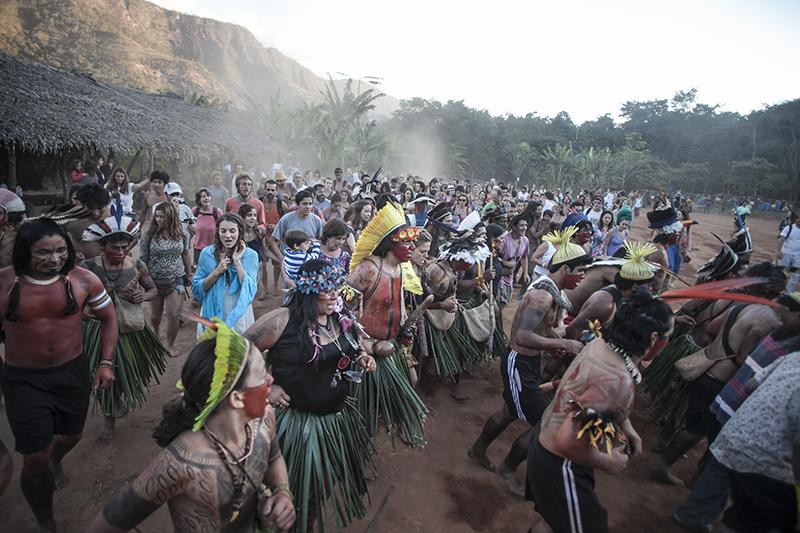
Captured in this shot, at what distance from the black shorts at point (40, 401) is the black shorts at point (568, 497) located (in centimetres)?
307

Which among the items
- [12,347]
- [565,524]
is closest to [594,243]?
[565,524]

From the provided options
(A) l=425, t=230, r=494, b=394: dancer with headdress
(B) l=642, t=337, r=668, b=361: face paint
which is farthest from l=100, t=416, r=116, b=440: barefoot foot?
(B) l=642, t=337, r=668, b=361: face paint

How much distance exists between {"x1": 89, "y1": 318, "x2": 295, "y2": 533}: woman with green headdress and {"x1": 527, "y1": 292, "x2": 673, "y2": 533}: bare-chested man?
59.4 inches

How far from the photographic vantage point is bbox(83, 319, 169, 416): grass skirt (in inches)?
142

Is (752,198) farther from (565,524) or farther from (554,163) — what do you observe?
(565,524)

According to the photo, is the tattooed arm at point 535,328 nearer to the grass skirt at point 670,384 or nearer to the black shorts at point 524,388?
the black shorts at point 524,388

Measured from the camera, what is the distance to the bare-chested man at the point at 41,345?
249 centimetres

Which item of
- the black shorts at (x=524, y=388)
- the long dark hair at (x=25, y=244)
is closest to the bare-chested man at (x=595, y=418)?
the black shorts at (x=524, y=388)

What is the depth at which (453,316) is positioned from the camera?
15.4 feet

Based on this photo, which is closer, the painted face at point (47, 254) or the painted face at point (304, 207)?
the painted face at point (47, 254)

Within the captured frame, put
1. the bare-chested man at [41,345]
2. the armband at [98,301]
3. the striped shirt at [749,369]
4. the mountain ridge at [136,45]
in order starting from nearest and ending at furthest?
the bare-chested man at [41,345] → the striped shirt at [749,369] → the armband at [98,301] → the mountain ridge at [136,45]

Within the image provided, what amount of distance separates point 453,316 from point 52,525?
3692 mm

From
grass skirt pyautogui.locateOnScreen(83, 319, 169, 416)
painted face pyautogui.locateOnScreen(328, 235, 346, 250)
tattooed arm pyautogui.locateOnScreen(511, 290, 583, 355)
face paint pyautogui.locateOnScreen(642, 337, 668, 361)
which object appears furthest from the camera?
painted face pyautogui.locateOnScreen(328, 235, 346, 250)

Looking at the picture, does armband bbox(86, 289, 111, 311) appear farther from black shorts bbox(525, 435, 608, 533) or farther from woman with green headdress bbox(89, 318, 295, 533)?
black shorts bbox(525, 435, 608, 533)
